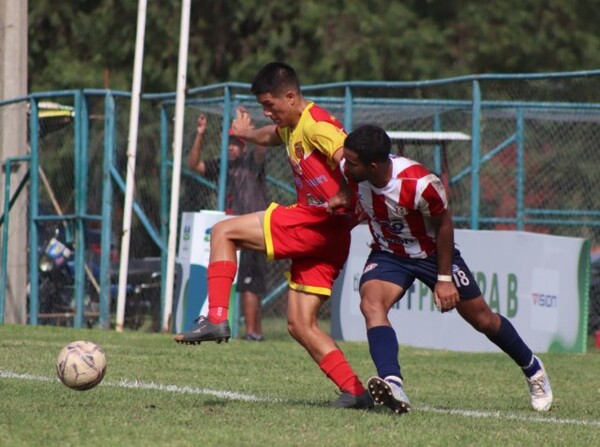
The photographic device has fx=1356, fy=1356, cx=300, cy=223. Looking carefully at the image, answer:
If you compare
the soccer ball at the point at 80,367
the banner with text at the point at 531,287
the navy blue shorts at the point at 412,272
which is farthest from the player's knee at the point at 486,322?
the banner with text at the point at 531,287

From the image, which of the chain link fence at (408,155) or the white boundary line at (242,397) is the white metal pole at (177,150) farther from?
the white boundary line at (242,397)

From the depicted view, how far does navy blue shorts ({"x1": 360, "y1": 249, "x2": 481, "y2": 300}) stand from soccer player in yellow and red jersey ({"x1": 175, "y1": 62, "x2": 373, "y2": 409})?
0.25 m

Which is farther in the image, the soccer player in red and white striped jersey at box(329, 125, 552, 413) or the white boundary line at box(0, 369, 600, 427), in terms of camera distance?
the white boundary line at box(0, 369, 600, 427)

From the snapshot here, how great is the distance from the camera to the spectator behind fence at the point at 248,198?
13.4 metres

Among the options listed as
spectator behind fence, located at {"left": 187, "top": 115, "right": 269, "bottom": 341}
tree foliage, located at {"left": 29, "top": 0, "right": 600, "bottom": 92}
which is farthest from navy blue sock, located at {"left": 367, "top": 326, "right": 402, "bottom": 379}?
tree foliage, located at {"left": 29, "top": 0, "right": 600, "bottom": 92}

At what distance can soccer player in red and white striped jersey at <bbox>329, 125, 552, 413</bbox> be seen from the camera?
707 cm

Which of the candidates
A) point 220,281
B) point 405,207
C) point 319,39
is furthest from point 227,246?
point 319,39

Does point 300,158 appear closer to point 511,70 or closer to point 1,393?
point 1,393

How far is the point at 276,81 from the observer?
24.9 ft

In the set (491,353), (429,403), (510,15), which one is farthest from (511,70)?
(429,403)

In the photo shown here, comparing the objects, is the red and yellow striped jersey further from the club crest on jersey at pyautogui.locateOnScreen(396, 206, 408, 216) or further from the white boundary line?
the white boundary line

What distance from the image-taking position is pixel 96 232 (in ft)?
50.8

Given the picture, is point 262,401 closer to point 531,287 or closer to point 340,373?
point 340,373

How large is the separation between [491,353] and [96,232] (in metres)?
A: 5.23
